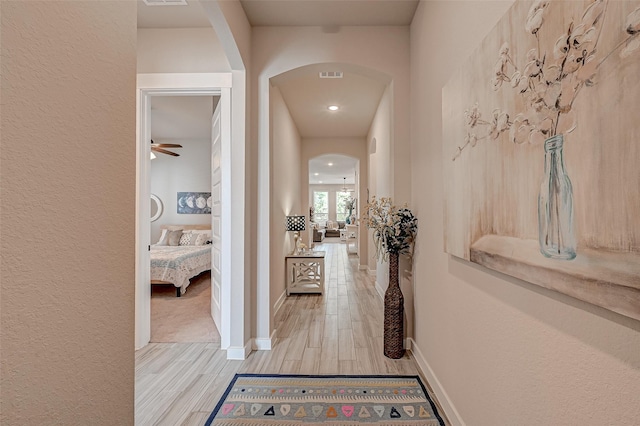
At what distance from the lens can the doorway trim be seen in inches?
108

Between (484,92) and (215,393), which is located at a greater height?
(484,92)

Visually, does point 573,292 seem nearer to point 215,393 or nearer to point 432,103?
point 432,103

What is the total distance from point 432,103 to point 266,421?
2339 millimetres

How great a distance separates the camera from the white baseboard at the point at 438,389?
167 cm

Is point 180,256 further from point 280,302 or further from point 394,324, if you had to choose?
point 394,324

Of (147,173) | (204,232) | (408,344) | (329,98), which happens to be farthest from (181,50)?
(204,232)

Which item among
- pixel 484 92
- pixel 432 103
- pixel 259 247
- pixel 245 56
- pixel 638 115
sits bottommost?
pixel 259 247

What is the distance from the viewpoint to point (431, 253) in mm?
2141

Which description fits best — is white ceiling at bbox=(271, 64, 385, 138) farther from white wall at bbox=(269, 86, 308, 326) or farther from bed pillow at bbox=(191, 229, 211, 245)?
bed pillow at bbox=(191, 229, 211, 245)

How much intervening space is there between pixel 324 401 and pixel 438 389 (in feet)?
2.45

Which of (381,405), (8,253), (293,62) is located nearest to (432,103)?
(293,62)

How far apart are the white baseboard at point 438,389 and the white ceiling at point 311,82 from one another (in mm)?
2475

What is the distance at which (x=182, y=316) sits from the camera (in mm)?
3658

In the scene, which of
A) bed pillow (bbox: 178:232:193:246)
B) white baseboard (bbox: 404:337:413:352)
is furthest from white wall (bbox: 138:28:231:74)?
bed pillow (bbox: 178:232:193:246)
